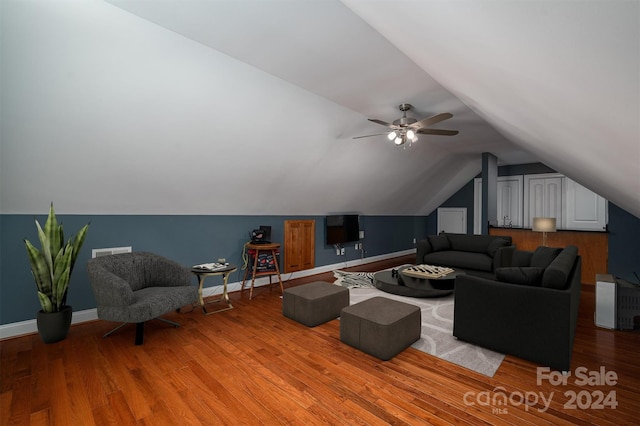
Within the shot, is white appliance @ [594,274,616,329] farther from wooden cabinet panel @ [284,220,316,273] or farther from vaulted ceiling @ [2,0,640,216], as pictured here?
wooden cabinet panel @ [284,220,316,273]

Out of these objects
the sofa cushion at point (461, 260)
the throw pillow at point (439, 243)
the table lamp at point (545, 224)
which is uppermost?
the table lamp at point (545, 224)

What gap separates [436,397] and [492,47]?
2.35 m

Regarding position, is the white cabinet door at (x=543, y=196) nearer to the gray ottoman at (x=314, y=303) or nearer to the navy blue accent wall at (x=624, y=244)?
the navy blue accent wall at (x=624, y=244)

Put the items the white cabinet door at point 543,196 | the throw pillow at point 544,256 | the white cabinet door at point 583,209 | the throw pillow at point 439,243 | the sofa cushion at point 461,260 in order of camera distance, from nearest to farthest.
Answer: the throw pillow at point 544,256 → the sofa cushion at point 461,260 → the throw pillow at point 439,243 → the white cabinet door at point 583,209 → the white cabinet door at point 543,196

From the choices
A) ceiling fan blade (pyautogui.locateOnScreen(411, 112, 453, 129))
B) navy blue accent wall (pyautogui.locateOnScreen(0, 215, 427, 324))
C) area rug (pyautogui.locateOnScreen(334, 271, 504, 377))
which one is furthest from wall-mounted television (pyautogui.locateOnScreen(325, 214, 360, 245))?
ceiling fan blade (pyautogui.locateOnScreen(411, 112, 453, 129))

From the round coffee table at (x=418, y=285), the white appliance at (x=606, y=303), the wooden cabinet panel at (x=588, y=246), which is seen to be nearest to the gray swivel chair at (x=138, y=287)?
the round coffee table at (x=418, y=285)

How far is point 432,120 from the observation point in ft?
11.4

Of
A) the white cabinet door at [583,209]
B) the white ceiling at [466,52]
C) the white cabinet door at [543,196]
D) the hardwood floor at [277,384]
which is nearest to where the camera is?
the white ceiling at [466,52]

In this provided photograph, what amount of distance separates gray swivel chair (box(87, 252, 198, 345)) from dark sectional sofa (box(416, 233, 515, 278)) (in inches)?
180

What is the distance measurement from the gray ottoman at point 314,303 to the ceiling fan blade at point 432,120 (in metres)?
2.49

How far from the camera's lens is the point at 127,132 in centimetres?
306

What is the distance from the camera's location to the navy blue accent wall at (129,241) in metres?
3.11

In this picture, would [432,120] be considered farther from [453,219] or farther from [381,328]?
[453,219]

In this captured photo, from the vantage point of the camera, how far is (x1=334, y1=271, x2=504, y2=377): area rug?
253 cm
